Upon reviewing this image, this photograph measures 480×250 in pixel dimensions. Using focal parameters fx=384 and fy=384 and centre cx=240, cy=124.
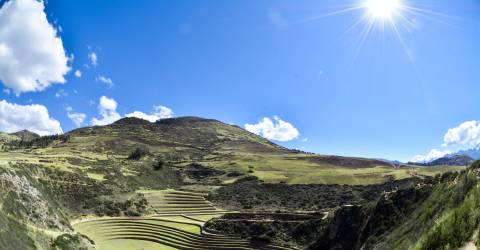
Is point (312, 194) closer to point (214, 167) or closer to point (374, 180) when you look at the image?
point (374, 180)

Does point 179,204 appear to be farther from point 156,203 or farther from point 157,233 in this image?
point 157,233

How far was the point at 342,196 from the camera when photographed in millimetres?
74125

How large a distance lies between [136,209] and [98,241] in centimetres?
1656

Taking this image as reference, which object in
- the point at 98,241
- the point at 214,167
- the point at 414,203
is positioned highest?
the point at 214,167

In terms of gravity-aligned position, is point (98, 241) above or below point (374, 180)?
below

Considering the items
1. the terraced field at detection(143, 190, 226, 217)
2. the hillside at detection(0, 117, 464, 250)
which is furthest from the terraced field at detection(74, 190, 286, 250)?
the terraced field at detection(143, 190, 226, 217)

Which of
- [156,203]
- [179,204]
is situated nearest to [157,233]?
[156,203]

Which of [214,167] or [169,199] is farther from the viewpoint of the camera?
[214,167]

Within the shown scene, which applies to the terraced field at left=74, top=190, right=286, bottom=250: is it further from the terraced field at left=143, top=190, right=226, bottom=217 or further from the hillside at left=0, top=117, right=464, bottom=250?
the terraced field at left=143, top=190, right=226, bottom=217

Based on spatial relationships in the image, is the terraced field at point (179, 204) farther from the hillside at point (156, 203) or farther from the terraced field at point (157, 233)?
the terraced field at point (157, 233)

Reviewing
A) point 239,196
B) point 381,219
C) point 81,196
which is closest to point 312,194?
point 239,196

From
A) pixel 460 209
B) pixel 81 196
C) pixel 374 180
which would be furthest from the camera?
pixel 374 180

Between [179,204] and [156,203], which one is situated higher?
[156,203]

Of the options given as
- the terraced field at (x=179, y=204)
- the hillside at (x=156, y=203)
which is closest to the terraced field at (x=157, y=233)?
the hillside at (x=156, y=203)
